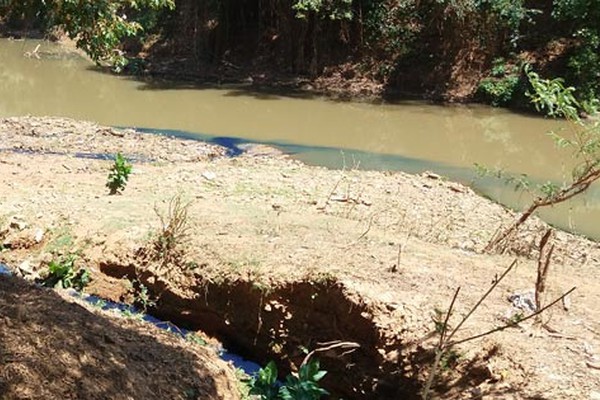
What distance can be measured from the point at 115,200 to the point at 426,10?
14217mm

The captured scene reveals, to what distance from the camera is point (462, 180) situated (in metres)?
12.1

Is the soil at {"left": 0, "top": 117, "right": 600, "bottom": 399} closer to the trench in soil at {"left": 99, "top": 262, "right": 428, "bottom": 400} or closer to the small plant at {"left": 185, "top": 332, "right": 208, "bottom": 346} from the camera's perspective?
the trench in soil at {"left": 99, "top": 262, "right": 428, "bottom": 400}

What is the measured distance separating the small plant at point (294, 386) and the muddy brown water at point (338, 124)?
21.4 feet

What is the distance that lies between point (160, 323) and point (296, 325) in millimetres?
1402

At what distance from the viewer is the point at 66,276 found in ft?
22.8

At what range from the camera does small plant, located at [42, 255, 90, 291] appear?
6896 mm

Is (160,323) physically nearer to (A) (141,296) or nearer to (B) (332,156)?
(A) (141,296)

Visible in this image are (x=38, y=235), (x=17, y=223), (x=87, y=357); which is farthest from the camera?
(x=17, y=223)

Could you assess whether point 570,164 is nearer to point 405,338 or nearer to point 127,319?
point 405,338

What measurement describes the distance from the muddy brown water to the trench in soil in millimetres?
5340

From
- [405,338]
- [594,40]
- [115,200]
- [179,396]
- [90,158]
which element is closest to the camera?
[179,396]

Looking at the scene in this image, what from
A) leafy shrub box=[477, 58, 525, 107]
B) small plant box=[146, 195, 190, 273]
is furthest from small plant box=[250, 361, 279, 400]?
leafy shrub box=[477, 58, 525, 107]

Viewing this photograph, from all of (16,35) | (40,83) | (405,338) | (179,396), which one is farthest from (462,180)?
(16,35)

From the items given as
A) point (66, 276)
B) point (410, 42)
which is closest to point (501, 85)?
point (410, 42)
